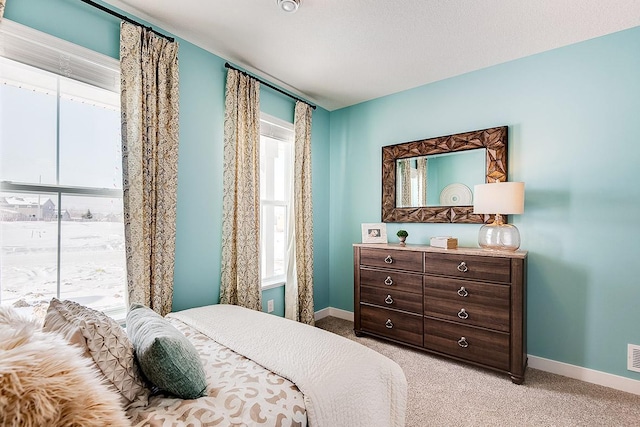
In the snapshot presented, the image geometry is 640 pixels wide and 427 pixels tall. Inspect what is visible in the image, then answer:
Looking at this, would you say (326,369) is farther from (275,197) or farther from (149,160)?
(275,197)

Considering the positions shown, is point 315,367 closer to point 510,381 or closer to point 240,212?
point 240,212

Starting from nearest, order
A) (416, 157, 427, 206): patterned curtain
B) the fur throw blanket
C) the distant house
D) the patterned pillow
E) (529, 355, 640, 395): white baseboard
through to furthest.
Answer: the fur throw blanket < the patterned pillow < the distant house < (529, 355, 640, 395): white baseboard < (416, 157, 427, 206): patterned curtain

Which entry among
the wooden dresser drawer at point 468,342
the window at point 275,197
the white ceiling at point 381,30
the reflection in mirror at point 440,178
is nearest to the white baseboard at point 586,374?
the wooden dresser drawer at point 468,342

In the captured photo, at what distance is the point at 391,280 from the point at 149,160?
2304 millimetres

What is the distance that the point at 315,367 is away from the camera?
1.34 m

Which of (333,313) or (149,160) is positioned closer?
(149,160)

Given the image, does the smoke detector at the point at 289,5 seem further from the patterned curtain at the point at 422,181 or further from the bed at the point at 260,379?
the bed at the point at 260,379

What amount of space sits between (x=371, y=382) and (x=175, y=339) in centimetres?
89

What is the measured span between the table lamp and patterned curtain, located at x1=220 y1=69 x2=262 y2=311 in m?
2.00

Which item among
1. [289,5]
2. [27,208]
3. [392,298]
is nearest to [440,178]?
[392,298]

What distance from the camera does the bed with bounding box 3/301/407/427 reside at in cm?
103

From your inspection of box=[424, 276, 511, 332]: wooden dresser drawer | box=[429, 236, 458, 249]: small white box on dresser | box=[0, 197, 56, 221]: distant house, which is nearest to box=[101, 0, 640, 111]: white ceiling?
box=[0, 197, 56, 221]: distant house

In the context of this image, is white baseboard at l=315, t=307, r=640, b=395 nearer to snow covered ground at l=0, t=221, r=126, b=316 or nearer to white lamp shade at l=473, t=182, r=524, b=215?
white lamp shade at l=473, t=182, r=524, b=215

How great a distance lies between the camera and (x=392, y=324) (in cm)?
288
